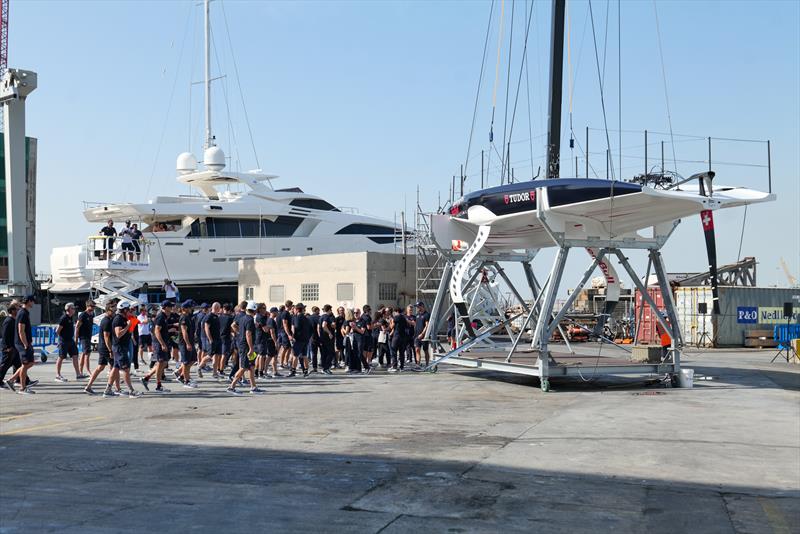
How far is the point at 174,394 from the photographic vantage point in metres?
14.0

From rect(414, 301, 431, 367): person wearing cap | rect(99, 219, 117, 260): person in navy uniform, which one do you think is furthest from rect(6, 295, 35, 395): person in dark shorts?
rect(99, 219, 117, 260): person in navy uniform

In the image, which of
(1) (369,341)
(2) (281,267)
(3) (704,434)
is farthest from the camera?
(2) (281,267)

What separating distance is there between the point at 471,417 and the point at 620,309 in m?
26.4

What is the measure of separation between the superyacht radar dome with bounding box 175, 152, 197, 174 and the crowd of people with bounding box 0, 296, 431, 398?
70.4ft

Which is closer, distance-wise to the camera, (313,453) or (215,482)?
(215,482)

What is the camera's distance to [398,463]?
8008 millimetres

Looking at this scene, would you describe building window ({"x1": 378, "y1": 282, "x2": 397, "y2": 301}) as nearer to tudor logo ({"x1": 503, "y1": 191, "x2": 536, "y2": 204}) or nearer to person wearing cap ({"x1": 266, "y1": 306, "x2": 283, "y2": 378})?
person wearing cap ({"x1": 266, "y1": 306, "x2": 283, "y2": 378})

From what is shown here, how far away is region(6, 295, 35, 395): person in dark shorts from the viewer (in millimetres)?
13656

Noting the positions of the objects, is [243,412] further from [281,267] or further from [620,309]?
[620,309]

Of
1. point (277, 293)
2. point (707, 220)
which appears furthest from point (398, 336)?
point (277, 293)

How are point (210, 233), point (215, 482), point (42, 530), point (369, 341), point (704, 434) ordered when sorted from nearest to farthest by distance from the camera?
1. point (42, 530)
2. point (215, 482)
3. point (704, 434)
4. point (369, 341)
5. point (210, 233)

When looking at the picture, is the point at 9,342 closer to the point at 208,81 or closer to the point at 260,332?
the point at 260,332

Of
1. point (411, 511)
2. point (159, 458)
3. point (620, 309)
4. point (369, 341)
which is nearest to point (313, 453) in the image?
point (159, 458)

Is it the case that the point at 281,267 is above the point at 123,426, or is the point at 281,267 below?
above
